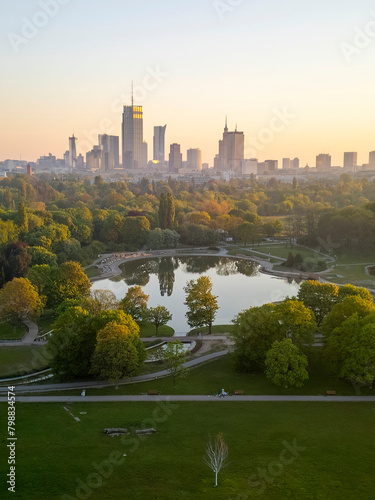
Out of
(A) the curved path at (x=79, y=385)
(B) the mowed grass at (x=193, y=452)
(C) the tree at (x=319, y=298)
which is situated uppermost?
(C) the tree at (x=319, y=298)

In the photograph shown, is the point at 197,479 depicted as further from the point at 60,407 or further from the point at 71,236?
the point at 71,236

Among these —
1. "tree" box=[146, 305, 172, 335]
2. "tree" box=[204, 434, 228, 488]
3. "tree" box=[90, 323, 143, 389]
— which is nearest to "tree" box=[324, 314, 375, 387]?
"tree" box=[204, 434, 228, 488]

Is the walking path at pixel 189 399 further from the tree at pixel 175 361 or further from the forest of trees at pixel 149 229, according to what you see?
the forest of trees at pixel 149 229

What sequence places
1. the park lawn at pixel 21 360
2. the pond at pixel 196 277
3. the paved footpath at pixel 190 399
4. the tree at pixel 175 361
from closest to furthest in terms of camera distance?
the paved footpath at pixel 190 399 < the tree at pixel 175 361 < the park lawn at pixel 21 360 < the pond at pixel 196 277

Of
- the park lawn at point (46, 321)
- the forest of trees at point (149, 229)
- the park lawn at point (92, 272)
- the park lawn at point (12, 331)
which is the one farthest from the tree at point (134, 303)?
the park lawn at point (92, 272)

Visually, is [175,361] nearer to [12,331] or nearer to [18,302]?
[12,331]

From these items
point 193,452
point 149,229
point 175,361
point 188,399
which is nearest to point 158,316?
point 175,361

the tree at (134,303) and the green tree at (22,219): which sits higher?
the green tree at (22,219)
